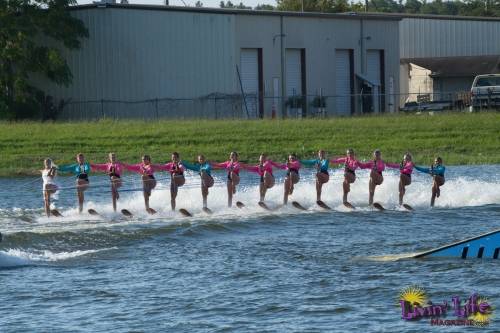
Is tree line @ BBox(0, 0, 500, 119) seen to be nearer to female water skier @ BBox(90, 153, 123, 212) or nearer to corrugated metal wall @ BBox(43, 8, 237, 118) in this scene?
corrugated metal wall @ BBox(43, 8, 237, 118)

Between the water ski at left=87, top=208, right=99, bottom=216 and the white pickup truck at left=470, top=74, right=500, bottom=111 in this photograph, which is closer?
the water ski at left=87, top=208, right=99, bottom=216

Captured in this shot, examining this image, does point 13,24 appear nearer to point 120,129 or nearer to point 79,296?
point 120,129

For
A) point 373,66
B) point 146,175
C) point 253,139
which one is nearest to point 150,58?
point 253,139

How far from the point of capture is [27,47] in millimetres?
50562

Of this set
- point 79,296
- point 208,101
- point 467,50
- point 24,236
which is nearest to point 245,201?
point 24,236

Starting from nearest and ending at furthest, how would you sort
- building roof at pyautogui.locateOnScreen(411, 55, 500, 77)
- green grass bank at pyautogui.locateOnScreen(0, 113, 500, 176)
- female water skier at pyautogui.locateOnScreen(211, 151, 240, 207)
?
female water skier at pyautogui.locateOnScreen(211, 151, 240, 207)
green grass bank at pyautogui.locateOnScreen(0, 113, 500, 176)
building roof at pyautogui.locateOnScreen(411, 55, 500, 77)

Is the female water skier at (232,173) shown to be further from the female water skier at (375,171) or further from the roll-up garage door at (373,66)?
the roll-up garage door at (373,66)

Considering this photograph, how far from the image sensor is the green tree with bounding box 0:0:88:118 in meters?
50.0

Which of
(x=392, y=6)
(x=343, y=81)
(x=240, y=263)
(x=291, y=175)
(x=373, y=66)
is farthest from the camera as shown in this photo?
(x=392, y=6)

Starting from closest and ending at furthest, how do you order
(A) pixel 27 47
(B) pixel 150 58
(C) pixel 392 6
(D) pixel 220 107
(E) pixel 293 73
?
(A) pixel 27 47 → (B) pixel 150 58 → (D) pixel 220 107 → (E) pixel 293 73 → (C) pixel 392 6

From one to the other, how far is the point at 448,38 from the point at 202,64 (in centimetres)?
2675

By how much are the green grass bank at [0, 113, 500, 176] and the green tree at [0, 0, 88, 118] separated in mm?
4851

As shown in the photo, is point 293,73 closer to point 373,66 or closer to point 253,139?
point 373,66

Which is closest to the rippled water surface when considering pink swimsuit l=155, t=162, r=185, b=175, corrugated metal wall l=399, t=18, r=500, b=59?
pink swimsuit l=155, t=162, r=185, b=175
